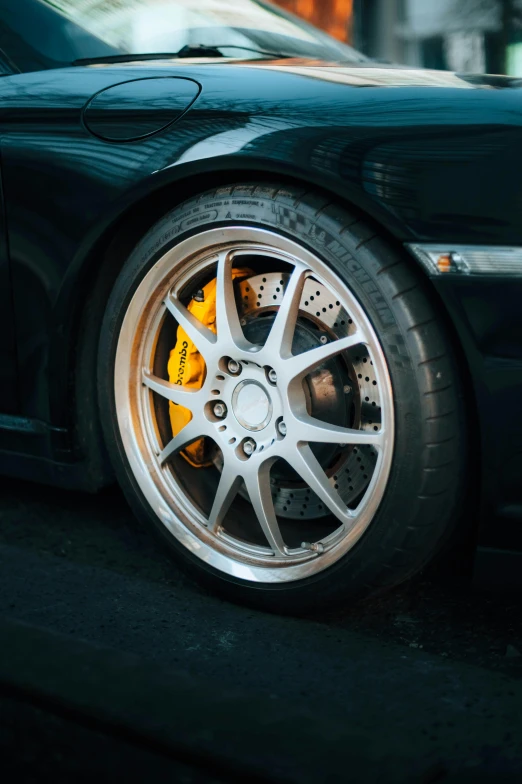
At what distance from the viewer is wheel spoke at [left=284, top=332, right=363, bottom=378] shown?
85.6 inches

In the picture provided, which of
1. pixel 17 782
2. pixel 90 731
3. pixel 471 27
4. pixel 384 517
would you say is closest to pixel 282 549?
pixel 384 517

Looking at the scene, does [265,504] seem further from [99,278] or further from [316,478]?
[99,278]

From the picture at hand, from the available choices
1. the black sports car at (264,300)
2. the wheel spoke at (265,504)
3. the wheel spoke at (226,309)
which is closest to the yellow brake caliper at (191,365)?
the black sports car at (264,300)

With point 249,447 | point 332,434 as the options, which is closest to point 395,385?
point 332,434

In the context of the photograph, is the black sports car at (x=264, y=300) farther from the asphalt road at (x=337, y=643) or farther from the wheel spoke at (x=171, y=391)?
the asphalt road at (x=337, y=643)

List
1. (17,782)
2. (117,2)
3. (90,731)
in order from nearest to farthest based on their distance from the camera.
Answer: (17,782), (90,731), (117,2)

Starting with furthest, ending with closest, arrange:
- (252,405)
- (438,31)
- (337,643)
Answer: (438,31) → (252,405) → (337,643)

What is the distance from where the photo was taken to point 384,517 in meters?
2.14

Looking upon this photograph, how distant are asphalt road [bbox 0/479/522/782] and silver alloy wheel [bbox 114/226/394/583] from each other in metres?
0.15

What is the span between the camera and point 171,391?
2465mm

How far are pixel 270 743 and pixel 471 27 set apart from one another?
766 centimetres

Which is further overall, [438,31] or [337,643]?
[438,31]

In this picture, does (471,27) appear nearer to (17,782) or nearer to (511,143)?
(511,143)

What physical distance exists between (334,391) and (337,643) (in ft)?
1.69
